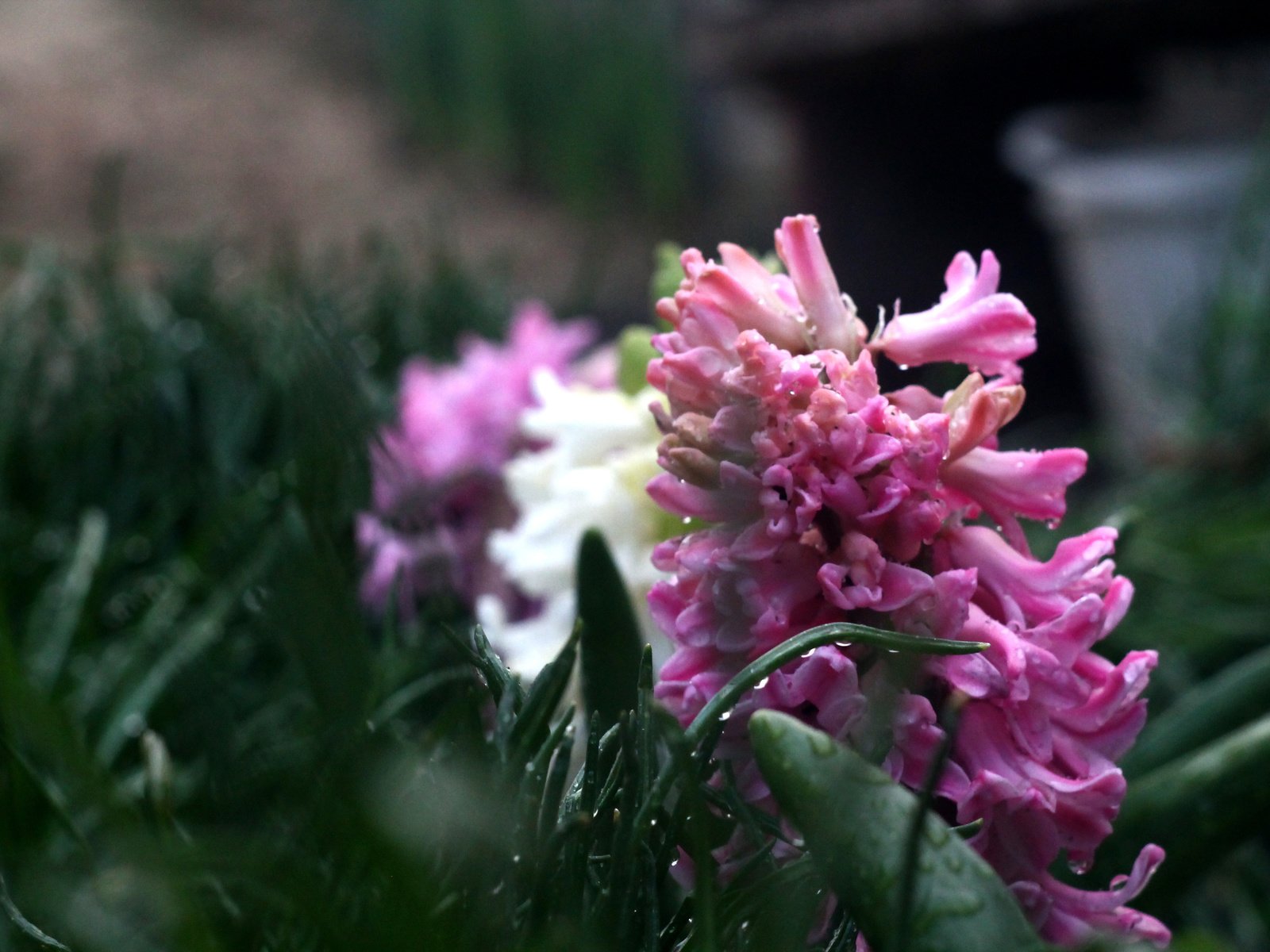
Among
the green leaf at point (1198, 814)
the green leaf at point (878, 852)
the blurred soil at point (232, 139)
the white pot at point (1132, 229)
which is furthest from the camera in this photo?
the blurred soil at point (232, 139)

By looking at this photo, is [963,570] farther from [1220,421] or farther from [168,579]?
[1220,421]

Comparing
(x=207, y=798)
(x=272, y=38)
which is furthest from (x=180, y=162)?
(x=207, y=798)

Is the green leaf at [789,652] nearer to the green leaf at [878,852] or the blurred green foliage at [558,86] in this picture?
the green leaf at [878,852]

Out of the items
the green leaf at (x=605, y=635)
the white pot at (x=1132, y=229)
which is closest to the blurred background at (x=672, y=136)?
the white pot at (x=1132, y=229)

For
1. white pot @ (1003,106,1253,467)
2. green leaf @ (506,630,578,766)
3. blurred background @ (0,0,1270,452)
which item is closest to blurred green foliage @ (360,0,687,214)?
blurred background @ (0,0,1270,452)

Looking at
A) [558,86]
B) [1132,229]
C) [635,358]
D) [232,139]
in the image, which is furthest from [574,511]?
[232,139]

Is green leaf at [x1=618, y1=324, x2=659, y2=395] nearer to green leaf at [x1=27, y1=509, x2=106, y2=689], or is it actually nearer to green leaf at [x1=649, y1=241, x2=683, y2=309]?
green leaf at [x1=649, y1=241, x2=683, y2=309]
